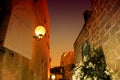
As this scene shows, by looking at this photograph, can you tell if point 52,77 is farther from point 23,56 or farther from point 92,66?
point 92,66

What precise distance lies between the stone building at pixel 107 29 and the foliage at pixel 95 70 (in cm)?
19

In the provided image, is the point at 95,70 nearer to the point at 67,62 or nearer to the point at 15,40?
the point at 15,40

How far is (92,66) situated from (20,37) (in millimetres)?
2879

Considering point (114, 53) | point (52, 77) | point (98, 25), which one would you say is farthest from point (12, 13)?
point (52, 77)

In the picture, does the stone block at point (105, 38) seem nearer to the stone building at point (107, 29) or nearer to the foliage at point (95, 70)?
the stone building at point (107, 29)

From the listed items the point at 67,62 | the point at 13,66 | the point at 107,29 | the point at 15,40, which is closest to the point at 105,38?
the point at 107,29

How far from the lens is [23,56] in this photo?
253 inches

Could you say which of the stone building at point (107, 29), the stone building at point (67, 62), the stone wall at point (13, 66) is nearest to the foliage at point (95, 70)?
the stone building at point (107, 29)

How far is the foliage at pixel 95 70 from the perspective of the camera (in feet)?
14.2

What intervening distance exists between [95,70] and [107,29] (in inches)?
45.2

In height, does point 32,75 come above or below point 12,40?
below

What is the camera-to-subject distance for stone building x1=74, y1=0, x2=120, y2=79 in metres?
4.05

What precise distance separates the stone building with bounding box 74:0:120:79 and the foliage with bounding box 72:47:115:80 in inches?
7.3

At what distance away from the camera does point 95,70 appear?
14.8 feet
